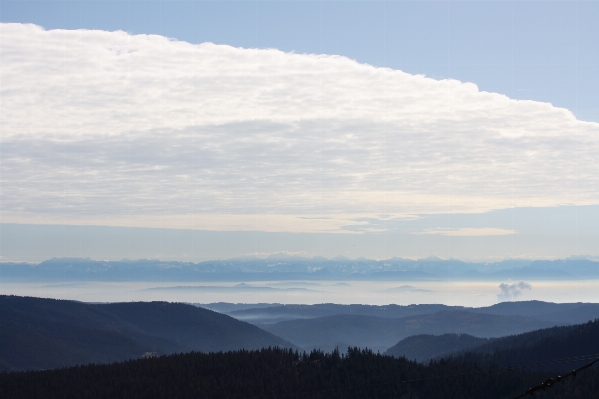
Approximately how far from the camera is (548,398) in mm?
198500

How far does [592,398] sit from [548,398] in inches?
494

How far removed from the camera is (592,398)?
199 metres
